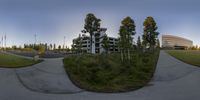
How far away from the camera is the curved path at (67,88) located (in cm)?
1402

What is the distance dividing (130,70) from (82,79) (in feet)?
21.1

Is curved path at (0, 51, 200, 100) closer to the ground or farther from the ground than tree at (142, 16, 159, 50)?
closer to the ground

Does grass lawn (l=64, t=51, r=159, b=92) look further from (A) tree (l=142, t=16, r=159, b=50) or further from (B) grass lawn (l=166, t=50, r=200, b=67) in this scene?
(A) tree (l=142, t=16, r=159, b=50)

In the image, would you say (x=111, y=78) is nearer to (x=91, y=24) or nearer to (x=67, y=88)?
(x=67, y=88)

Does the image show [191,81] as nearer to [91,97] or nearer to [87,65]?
[91,97]

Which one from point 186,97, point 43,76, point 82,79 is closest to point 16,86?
point 43,76

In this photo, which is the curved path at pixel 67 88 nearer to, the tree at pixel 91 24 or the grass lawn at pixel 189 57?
the grass lawn at pixel 189 57

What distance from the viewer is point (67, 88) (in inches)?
645

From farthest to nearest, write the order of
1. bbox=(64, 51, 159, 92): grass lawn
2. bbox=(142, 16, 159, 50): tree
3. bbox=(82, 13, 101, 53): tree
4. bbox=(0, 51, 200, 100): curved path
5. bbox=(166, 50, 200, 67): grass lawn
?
bbox=(142, 16, 159, 50): tree < bbox=(82, 13, 101, 53): tree < bbox=(166, 50, 200, 67): grass lawn < bbox=(64, 51, 159, 92): grass lawn < bbox=(0, 51, 200, 100): curved path

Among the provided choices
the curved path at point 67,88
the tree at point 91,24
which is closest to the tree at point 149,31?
the tree at point 91,24

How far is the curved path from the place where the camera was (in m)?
14.0

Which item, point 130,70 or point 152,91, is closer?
point 152,91

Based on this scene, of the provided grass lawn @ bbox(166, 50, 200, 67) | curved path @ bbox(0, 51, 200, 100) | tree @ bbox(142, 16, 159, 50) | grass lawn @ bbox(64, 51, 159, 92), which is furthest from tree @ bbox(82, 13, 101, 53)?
curved path @ bbox(0, 51, 200, 100)

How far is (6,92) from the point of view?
564 inches
